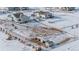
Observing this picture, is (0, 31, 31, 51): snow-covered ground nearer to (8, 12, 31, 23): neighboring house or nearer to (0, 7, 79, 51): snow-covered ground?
(0, 7, 79, 51): snow-covered ground

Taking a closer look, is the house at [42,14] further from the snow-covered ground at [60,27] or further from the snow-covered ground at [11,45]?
the snow-covered ground at [11,45]

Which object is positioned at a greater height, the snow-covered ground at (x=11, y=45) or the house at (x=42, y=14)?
the house at (x=42, y=14)

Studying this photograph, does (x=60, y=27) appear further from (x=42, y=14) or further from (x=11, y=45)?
(x=11, y=45)

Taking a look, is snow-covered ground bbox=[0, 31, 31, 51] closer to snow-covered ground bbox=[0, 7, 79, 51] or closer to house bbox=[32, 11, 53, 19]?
snow-covered ground bbox=[0, 7, 79, 51]

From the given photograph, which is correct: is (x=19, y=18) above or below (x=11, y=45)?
above

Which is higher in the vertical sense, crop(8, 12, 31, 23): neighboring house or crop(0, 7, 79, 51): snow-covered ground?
crop(8, 12, 31, 23): neighboring house

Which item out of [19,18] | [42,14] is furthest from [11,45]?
[42,14]

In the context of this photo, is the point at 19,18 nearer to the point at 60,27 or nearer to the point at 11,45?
the point at 11,45

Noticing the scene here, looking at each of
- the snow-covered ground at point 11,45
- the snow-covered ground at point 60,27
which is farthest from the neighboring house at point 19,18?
the snow-covered ground at point 11,45

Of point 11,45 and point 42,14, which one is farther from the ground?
point 42,14

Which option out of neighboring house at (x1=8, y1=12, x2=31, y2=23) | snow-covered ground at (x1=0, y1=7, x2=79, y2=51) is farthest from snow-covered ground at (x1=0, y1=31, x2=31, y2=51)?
neighboring house at (x1=8, y1=12, x2=31, y2=23)

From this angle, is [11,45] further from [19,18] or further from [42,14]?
[42,14]

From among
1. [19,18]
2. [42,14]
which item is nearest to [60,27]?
[42,14]
